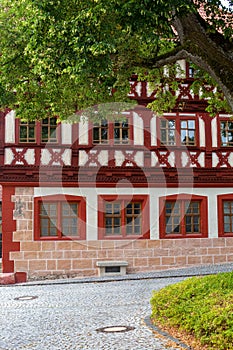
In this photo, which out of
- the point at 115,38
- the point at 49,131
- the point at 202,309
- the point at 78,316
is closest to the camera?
the point at 202,309

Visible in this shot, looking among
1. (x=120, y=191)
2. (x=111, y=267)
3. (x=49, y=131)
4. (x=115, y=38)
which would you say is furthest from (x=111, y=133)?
(x=115, y=38)

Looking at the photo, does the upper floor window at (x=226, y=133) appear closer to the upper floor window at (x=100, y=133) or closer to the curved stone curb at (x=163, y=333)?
the upper floor window at (x=100, y=133)

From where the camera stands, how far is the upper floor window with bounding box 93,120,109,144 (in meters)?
18.1

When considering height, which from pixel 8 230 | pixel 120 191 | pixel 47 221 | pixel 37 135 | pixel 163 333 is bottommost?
pixel 163 333

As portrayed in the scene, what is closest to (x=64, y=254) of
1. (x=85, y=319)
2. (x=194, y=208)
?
(x=194, y=208)

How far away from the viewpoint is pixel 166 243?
18359 mm

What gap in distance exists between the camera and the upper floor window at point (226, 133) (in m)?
19.0

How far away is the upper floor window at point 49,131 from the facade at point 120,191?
0.03m

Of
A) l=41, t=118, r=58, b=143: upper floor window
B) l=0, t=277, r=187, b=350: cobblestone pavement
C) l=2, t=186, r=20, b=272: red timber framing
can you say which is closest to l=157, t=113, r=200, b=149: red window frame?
l=41, t=118, r=58, b=143: upper floor window

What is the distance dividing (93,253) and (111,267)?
29.8 inches

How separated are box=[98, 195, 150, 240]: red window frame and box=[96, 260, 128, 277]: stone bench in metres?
0.82

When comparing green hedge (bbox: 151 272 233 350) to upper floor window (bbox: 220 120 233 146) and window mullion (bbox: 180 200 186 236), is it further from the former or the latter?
upper floor window (bbox: 220 120 233 146)

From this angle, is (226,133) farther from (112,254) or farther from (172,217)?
(112,254)

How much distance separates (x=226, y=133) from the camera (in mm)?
19156
